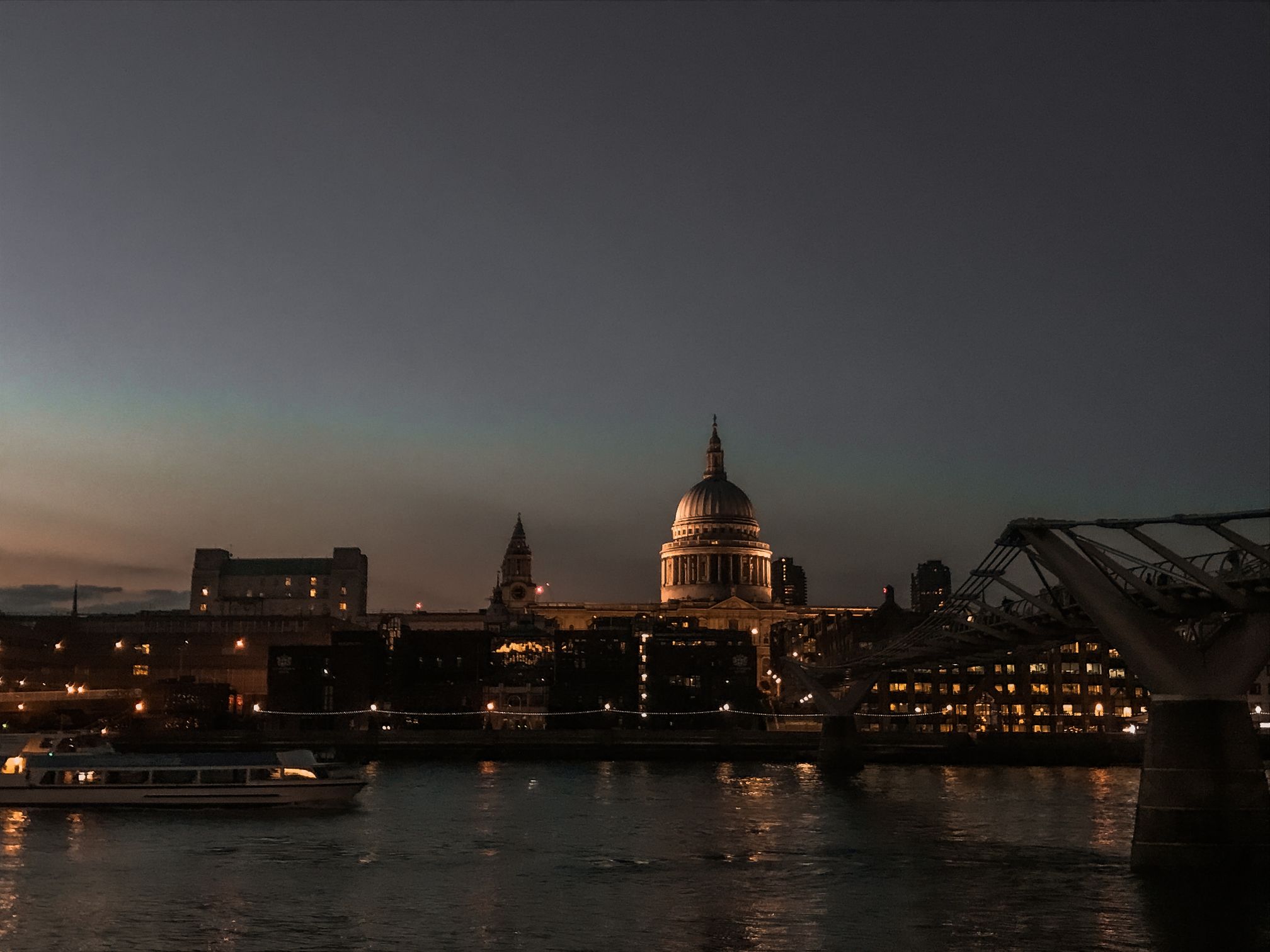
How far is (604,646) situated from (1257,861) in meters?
141

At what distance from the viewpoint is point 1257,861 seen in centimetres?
4434

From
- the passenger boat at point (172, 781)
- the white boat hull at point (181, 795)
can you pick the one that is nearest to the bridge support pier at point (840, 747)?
the passenger boat at point (172, 781)

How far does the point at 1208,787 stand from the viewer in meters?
45.3

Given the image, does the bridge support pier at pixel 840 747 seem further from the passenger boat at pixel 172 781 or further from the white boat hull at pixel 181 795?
the white boat hull at pixel 181 795

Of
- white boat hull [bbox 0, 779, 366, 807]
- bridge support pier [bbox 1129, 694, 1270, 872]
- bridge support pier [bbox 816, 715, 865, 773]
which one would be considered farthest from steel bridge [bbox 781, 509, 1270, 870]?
bridge support pier [bbox 816, 715, 865, 773]

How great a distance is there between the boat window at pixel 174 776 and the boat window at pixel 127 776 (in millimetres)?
465

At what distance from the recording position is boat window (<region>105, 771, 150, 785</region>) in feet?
251

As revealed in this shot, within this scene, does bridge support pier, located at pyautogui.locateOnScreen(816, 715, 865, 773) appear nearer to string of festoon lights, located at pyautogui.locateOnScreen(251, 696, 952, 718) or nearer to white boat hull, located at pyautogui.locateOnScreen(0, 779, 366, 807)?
string of festoon lights, located at pyautogui.locateOnScreen(251, 696, 952, 718)

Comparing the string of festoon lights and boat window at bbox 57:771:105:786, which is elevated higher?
the string of festoon lights

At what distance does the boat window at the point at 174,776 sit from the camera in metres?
76.6

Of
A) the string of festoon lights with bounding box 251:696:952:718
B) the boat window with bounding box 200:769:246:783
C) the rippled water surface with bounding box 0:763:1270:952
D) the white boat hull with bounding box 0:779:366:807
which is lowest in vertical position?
the rippled water surface with bounding box 0:763:1270:952

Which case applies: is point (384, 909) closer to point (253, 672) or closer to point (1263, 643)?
point (1263, 643)

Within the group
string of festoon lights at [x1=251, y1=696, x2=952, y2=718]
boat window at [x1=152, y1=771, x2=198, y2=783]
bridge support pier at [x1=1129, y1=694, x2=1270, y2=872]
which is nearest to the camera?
bridge support pier at [x1=1129, y1=694, x2=1270, y2=872]

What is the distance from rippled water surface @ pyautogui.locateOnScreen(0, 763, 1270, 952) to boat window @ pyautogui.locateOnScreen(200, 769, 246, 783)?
207 cm
